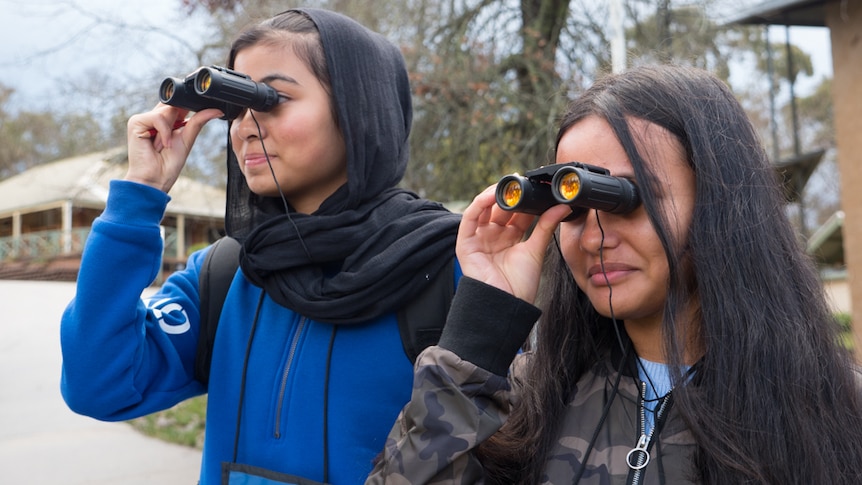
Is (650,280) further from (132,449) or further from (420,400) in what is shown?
(132,449)

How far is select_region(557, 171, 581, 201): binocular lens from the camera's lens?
132cm

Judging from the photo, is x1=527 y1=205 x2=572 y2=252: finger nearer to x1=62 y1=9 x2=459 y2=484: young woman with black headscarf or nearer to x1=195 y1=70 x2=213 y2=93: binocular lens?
x1=62 y1=9 x2=459 y2=484: young woman with black headscarf

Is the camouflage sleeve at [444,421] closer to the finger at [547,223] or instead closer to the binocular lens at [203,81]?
the finger at [547,223]

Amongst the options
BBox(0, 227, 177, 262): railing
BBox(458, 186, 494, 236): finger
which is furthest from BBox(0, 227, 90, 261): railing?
BBox(458, 186, 494, 236): finger

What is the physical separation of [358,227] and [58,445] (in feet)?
20.2

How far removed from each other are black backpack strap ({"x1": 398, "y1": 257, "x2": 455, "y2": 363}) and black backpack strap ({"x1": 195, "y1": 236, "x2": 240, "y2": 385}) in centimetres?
52

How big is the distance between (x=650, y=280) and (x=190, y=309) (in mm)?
1188

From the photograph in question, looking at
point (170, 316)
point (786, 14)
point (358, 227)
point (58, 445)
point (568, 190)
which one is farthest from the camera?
point (786, 14)

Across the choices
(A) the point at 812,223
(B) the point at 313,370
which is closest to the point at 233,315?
(B) the point at 313,370

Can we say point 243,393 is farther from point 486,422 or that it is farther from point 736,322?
point 736,322

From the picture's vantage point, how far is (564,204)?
1.40 metres

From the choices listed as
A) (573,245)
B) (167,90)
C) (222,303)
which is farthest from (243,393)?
(573,245)

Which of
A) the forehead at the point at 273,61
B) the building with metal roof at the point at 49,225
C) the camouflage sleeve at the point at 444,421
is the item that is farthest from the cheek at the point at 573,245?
the building with metal roof at the point at 49,225

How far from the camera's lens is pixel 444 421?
1.40m
